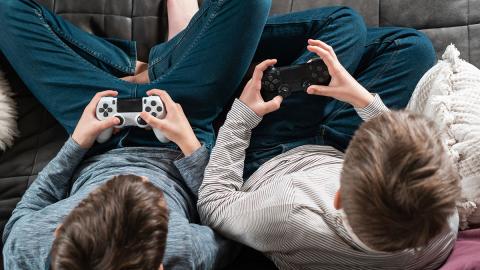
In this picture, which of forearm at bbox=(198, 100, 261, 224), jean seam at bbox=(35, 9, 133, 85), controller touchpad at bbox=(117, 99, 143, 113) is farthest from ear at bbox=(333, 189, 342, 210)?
jean seam at bbox=(35, 9, 133, 85)

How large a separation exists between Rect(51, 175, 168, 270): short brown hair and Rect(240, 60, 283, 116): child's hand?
35 cm

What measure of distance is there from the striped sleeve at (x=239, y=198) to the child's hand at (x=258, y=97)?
1cm

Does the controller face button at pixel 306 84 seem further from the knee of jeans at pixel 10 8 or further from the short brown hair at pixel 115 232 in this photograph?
the knee of jeans at pixel 10 8

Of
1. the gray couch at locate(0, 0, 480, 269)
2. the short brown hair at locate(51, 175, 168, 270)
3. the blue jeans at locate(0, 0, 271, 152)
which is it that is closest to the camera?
the short brown hair at locate(51, 175, 168, 270)

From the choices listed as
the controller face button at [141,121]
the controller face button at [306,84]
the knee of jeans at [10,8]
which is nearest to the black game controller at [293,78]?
the controller face button at [306,84]

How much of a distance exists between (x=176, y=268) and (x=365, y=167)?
0.32m

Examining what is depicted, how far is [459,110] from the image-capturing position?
780mm

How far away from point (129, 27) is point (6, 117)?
0.36m

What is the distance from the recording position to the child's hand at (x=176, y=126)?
0.89m

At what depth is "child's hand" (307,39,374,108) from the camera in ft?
2.81

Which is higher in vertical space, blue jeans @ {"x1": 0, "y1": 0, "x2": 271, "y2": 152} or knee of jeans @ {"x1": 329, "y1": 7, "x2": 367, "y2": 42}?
knee of jeans @ {"x1": 329, "y1": 7, "x2": 367, "y2": 42}

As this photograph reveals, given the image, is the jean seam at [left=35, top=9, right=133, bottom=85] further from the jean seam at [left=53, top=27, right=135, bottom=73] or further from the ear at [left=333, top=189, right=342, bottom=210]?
the ear at [left=333, top=189, right=342, bottom=210]

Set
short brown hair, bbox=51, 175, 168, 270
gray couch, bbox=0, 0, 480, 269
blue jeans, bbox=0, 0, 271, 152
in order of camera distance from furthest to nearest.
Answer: gray couch, bbox=0, 0, 480, 269
blue jeans, bbox=0, 0, 271, 152
short brown hair, bbox=51, 175, 168, 270

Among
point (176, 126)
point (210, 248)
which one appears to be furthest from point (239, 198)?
point (176, 126)
